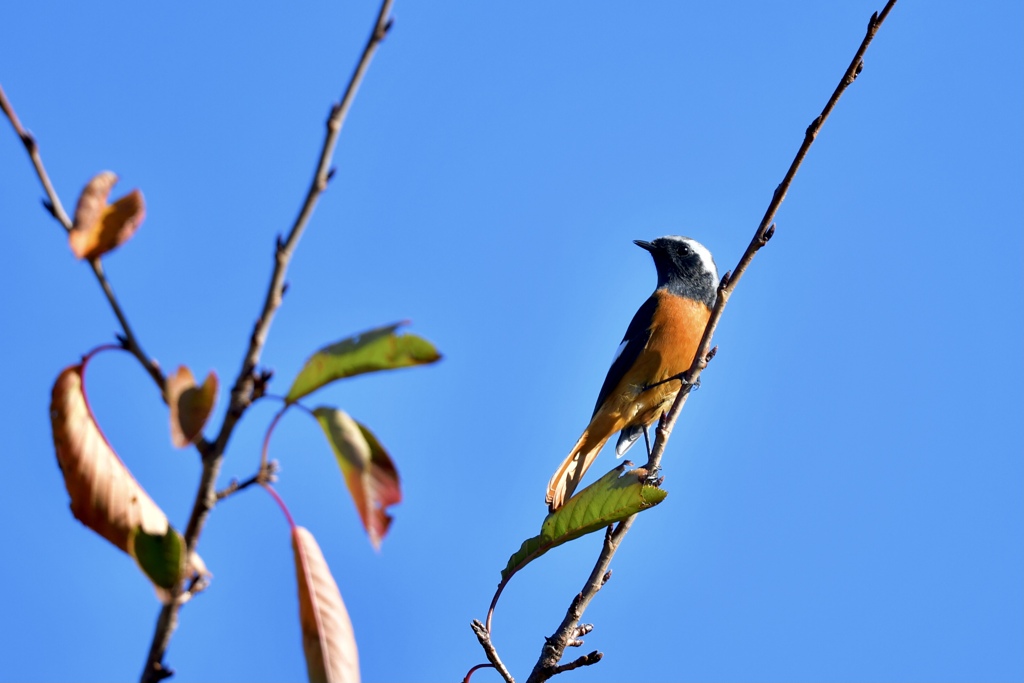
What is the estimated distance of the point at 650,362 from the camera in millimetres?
6684

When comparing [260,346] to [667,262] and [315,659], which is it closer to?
[315,659]

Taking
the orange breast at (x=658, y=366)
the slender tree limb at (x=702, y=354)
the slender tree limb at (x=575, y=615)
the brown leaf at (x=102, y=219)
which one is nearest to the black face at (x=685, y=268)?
the orange breast at (x=658, y=366)

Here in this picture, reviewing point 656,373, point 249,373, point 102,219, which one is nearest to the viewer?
point 249,373

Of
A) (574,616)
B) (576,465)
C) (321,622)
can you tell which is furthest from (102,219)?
(576,465)

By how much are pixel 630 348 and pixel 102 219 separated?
18.4ft

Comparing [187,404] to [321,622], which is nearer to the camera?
[187,404]

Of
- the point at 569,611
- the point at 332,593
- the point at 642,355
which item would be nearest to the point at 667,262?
A: the point at 642,355

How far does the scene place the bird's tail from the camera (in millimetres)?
5549

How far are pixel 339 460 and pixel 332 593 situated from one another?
282mm

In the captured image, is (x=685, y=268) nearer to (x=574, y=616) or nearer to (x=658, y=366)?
(x=658, y=366)

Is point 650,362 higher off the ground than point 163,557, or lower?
higher

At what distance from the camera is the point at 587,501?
9.12 feet

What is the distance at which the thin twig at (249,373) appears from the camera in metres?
1.34

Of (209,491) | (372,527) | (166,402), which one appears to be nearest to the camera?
(209,491)
